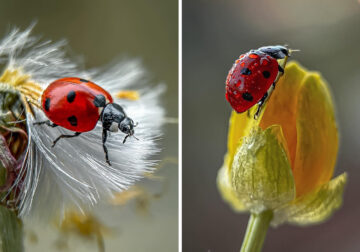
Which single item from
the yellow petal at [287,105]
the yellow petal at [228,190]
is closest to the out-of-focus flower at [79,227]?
the yellow petal at [228,190]

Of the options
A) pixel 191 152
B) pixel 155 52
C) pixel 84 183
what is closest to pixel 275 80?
pixel 84 183

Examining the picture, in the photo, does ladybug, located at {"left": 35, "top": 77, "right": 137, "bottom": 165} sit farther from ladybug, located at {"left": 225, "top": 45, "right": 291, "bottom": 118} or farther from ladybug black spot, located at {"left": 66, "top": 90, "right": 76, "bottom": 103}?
ladybug, located at {"left": 225, "top": 45, "right": 291, "bottom": 118}

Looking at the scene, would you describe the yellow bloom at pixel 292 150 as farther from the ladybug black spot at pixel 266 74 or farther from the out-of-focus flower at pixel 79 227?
the out-of-focus flower at pixel 79 227

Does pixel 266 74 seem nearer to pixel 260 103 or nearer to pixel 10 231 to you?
pixel 260 103

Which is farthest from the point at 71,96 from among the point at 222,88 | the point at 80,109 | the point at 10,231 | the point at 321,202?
the point at 222,88

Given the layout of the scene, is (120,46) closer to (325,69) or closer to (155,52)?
(155,52)

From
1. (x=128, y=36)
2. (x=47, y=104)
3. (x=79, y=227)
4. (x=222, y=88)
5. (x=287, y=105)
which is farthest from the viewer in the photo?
(x=128, y=36)

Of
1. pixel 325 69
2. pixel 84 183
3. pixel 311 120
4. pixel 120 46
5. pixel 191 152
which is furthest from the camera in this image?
pixel 120 46
